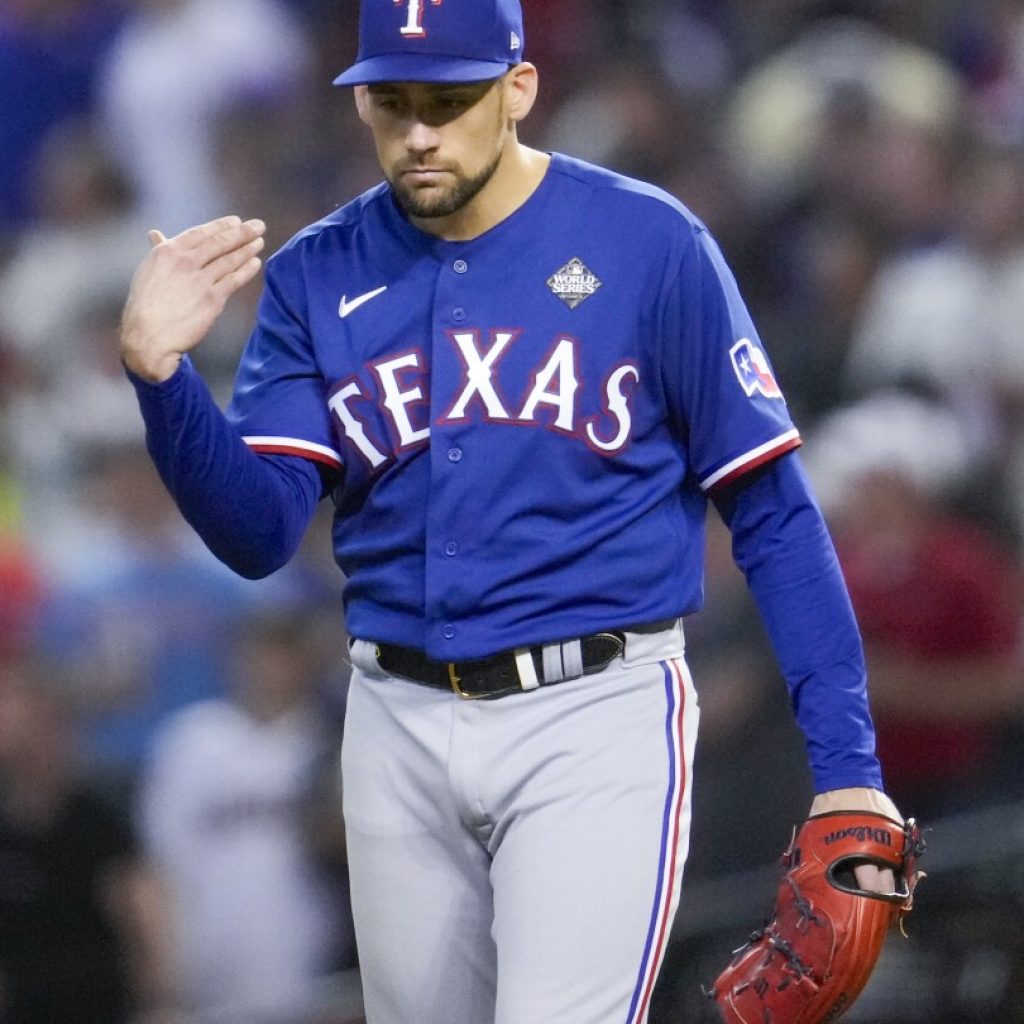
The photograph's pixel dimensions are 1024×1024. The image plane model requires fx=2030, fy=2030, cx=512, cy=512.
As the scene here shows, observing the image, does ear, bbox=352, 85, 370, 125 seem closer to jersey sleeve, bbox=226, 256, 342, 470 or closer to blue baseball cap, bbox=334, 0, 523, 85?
blue baseball cap, bbox=334, 0, 523, 85

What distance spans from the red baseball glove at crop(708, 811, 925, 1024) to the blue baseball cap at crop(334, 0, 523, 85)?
3.59 feet

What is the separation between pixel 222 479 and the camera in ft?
8.61

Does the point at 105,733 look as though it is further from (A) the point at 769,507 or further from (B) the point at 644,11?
(B) the point at 644,11

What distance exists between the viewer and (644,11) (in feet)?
23.0

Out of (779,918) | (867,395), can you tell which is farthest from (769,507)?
(867,395)

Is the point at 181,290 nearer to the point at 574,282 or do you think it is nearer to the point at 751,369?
the point at 574,282

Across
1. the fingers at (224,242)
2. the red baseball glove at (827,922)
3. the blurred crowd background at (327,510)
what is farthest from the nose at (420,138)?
the blurred crowd background at (327,510)

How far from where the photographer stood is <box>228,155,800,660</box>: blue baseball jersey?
2686 mm

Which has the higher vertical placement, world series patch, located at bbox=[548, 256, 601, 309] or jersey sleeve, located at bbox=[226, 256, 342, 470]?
world series patch, located at bbox=[548, 256, 601, 309]

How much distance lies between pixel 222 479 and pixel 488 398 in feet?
1.22

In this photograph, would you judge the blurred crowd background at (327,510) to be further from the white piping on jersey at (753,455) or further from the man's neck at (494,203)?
the man's neck at (494,203)

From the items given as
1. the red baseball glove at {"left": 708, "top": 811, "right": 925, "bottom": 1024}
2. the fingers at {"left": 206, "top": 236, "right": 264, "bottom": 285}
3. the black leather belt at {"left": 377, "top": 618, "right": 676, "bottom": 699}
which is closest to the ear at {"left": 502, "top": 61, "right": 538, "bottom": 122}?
the fingers at {"left": 206, "top": 236, "right": 264, "bottom": 285}

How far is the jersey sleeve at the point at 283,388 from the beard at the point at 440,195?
0.24 meters

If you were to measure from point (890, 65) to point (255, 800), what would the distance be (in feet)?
10.8
